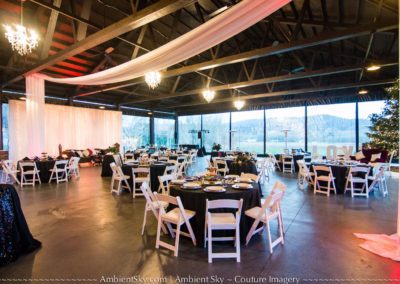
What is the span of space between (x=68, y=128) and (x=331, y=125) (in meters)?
14.3

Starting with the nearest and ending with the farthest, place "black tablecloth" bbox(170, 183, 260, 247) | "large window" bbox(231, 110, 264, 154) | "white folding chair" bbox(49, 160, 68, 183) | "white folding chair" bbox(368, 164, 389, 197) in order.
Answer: "black tablecloth" bbox(170, 183, 260, 247)
"white folding chair" bbox(368, 164, 389, 197)
"white folding chair" bbox(49, 160, 68, 183)
"large window" bbox(231, 110, 264, 154)

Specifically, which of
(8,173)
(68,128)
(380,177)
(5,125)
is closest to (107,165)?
(8,173)

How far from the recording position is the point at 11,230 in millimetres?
2748

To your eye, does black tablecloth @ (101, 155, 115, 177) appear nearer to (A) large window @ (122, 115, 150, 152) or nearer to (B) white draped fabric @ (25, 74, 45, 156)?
(B) white draped fabric @ (25, 74, 45, 156)

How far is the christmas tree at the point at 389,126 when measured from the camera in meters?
7.69

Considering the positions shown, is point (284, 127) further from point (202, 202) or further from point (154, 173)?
point (202, 202)

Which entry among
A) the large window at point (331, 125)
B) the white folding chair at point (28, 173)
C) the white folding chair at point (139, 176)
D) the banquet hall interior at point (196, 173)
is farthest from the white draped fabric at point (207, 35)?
the large window at point (331, 125)

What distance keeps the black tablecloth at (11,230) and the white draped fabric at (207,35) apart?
2.98 meters

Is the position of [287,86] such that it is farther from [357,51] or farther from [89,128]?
[89,128]

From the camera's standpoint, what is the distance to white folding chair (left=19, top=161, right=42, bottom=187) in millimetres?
6812

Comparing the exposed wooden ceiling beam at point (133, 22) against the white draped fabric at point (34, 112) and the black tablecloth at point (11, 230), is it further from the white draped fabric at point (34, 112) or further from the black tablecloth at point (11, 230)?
the black tablecloth at point (11, 230)

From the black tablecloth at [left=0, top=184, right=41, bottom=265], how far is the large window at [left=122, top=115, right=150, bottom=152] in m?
12.8

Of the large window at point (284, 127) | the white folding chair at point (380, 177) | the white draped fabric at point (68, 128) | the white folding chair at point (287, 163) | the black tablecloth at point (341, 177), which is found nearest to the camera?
the white folding chair at point (380, 177)

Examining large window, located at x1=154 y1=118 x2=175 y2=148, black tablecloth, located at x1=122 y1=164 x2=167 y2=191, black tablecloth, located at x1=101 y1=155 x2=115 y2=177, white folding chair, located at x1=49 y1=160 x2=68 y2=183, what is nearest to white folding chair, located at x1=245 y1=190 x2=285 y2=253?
black tablecloth, located at x1=122 y1=164 x2=167 y2=191
